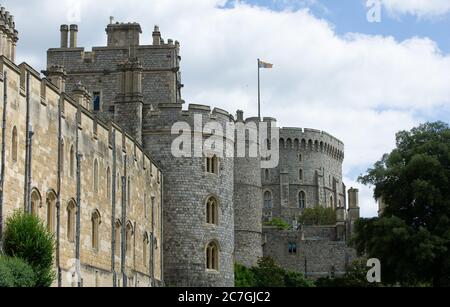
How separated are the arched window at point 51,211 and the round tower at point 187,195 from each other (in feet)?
51.8

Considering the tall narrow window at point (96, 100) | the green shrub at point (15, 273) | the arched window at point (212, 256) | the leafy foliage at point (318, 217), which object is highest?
the tall narrow window at point (96, 100)

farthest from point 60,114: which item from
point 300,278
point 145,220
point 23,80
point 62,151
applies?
point 300,278

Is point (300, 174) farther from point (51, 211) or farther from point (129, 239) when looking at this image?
point (51, 211)

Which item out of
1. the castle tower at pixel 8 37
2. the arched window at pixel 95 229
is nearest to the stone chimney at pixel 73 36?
the castle tower at pixel 8 37

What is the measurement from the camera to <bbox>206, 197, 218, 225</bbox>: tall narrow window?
45.9 m

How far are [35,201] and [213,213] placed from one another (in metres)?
19.0

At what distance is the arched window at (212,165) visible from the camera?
151ft

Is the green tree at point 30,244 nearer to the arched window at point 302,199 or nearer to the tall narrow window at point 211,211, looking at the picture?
the tall narrow window at point 211,211

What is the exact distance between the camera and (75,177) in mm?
31578

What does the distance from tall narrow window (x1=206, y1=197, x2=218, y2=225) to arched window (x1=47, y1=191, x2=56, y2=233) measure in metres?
16.8

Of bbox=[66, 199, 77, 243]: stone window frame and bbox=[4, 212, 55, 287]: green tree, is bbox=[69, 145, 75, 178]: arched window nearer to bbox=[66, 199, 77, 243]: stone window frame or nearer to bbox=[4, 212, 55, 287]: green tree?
bbox=[66, 199, 77, 243]: stone window frame

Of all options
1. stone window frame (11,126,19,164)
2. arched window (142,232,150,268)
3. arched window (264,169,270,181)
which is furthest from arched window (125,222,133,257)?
arched window (264,169,270,181)

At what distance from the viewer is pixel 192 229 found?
45125 millimetres
